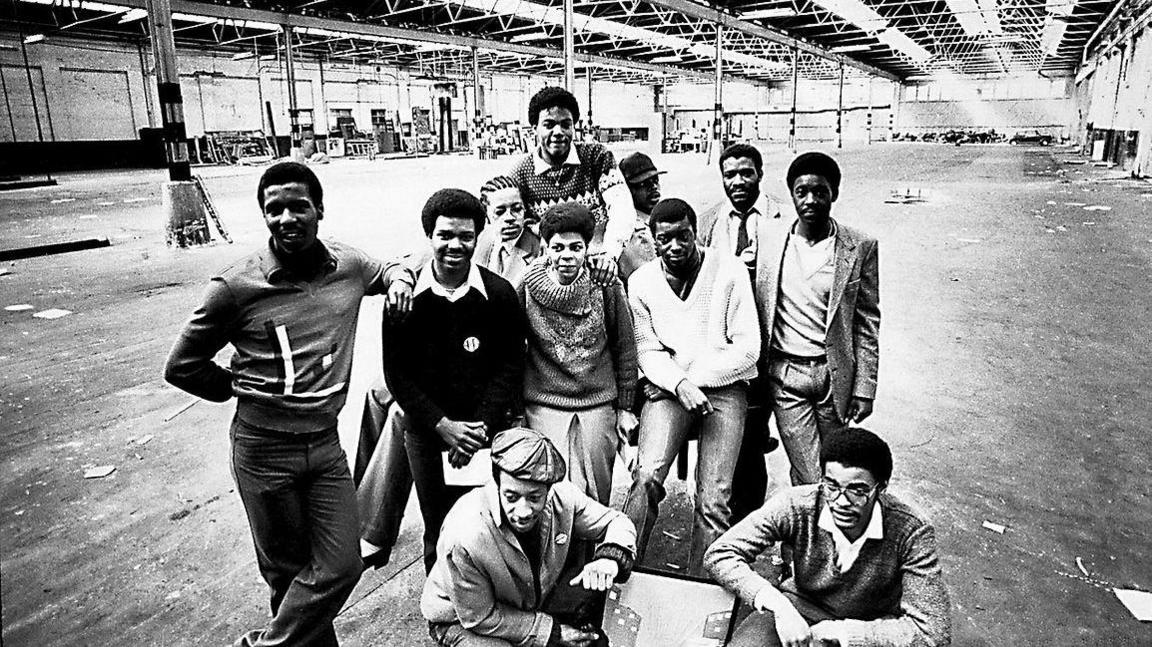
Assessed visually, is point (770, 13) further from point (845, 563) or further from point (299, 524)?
point (299, 524)

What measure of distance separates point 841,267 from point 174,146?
29.2 feet

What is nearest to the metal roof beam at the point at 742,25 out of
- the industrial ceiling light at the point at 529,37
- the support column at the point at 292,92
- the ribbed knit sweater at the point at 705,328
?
the industrial ceiling light at the point at 529,37

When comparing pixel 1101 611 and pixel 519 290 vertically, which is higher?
pixel 519 290

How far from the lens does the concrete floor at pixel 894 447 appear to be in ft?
8.31

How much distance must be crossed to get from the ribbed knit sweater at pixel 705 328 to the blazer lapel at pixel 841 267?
11.0 inches

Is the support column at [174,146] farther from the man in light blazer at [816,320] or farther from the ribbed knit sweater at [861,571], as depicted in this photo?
the ribbed knit sweater at [861,571]

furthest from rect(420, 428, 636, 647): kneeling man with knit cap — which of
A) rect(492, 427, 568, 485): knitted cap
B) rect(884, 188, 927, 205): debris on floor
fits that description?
rect(884, 188, 927, 205): debris on floor

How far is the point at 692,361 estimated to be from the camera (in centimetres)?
269

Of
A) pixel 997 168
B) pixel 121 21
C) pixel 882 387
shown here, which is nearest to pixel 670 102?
pixel 997 168

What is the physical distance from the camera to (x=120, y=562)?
282 centimetres

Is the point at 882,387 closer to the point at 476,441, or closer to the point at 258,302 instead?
the point at 476,441

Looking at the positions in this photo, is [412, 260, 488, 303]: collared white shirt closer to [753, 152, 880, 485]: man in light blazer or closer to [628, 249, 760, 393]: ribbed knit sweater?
[628, 249, 760, 393]: ribbed knit sweater

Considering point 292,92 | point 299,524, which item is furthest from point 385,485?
point 292,92

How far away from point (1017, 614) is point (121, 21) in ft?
89.1
